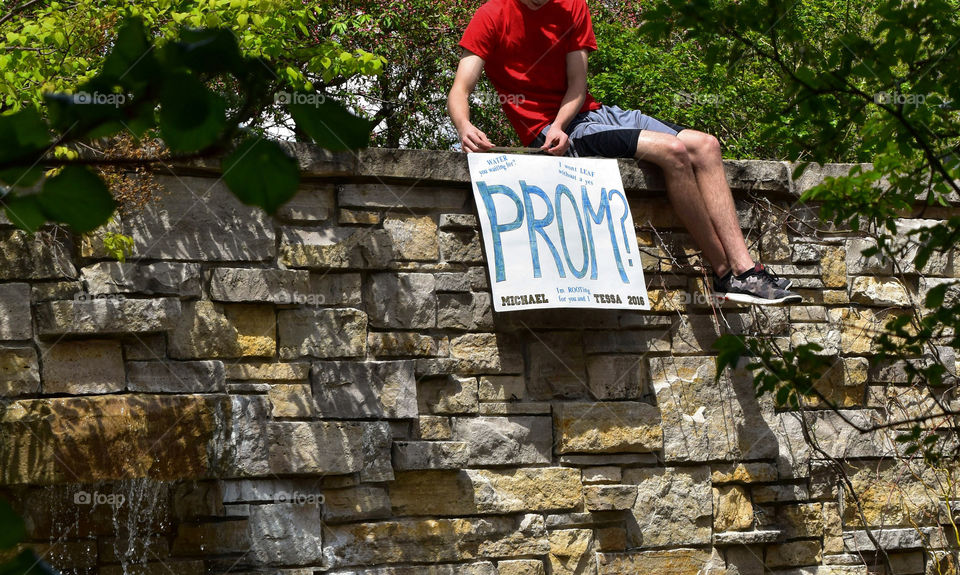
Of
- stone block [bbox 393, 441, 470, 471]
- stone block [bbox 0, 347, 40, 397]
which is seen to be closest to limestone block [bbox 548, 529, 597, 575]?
stone block [bbox 393, 441, 470, 471]

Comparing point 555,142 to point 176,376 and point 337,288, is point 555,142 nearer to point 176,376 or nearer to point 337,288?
point 337,288

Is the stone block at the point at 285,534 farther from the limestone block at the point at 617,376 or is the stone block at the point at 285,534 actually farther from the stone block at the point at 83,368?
the limestone block at the point at 617,376

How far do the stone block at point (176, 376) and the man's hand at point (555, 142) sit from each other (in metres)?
1.42

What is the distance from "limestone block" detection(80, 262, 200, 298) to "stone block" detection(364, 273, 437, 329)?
600 mm

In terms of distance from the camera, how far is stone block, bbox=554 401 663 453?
3906 mm

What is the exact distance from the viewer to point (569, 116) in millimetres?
4086

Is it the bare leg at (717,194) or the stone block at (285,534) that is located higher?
the bare leg at (717,194)

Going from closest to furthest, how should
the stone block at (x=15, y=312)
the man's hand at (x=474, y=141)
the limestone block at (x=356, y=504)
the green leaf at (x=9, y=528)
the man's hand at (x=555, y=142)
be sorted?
the green leaf at (x=9, y=528) → the stone block at (x=15, y=312) → the limestone block at (x=356, y=504) → the man's hand at (x=474, y=141) → the man's hand at (x=555, y=142)

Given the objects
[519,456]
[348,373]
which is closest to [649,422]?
[519,456]

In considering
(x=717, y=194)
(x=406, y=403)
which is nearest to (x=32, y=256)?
(x=406, y=403)

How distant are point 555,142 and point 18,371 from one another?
6.58 feet

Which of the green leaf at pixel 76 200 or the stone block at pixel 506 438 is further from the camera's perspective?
the stone block at pixel 506 438

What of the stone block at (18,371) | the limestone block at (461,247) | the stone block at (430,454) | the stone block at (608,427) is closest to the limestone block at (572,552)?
the stone block at (608,427)

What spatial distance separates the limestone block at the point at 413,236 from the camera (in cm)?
382
